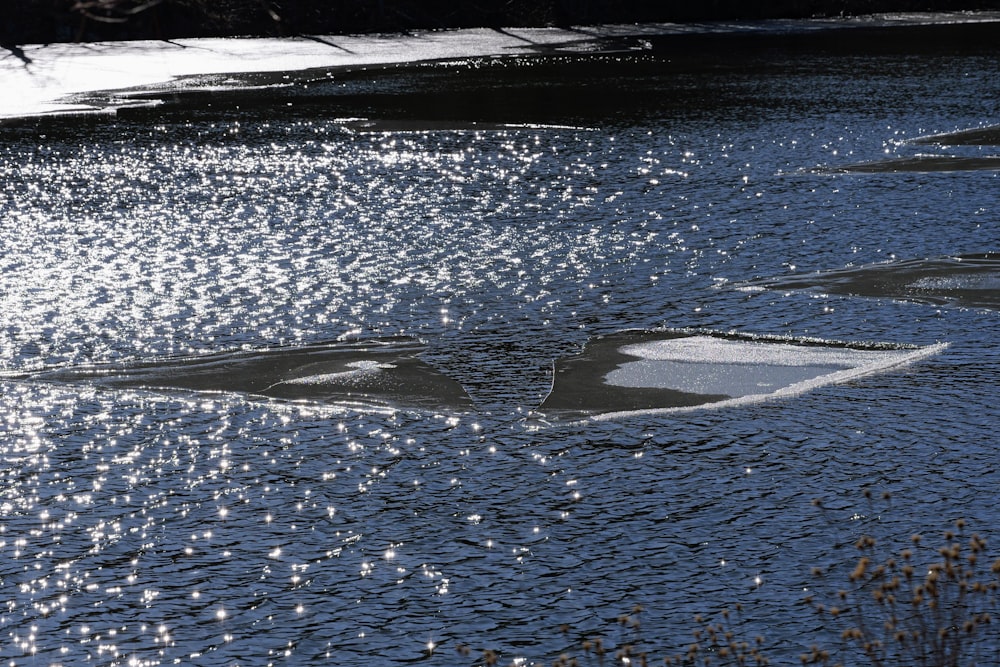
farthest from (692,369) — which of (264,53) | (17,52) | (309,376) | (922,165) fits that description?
(17,52)

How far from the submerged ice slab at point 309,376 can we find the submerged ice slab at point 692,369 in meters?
0.76

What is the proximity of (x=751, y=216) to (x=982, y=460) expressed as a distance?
668 centimetres

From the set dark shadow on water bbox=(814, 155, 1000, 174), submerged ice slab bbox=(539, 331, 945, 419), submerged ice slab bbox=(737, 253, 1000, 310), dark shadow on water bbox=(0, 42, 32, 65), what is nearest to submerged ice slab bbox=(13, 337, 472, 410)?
submerged ice slab bbox=(539, 331, 945, 419)

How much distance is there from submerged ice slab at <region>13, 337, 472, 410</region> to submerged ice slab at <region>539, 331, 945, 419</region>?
76 centimetres

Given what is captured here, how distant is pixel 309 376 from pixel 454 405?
1.08 m

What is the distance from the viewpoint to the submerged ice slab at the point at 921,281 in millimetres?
10625

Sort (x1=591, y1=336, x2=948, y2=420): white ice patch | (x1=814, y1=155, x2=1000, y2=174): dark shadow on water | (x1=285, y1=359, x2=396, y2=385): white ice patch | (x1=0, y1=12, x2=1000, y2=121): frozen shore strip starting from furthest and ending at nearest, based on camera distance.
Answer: (x1=0, y1=12, x2=1000, y2=121): frozen shore strip → (x1=814, y1=155, x2=1000, y2=174): dark shadow on water → (x1=285, y1=359, x2=396, y2=385): white ice patch → (x1=591, y1=336, x2=948, y2=420): white ice patch

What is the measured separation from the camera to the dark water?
5969 mm

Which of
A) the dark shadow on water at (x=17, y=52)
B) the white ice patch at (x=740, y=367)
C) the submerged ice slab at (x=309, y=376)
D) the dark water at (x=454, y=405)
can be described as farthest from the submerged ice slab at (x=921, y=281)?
the dark shadow on water at (x=17, y=52)

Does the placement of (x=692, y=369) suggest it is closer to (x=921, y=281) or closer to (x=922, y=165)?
(x=921, y=281)

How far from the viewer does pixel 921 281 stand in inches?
437

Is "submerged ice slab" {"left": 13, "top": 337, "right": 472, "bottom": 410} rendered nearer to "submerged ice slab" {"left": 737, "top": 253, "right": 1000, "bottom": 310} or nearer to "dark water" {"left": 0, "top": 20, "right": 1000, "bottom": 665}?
"dark water" {"left": 0, "top": 20, "right": 1000, "bottom": 665}

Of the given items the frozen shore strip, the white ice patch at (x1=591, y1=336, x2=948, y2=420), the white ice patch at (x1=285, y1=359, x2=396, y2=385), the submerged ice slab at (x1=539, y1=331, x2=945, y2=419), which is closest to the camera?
the submerged ice slab at (x1=539, y1=331, x2=945, y2=419)

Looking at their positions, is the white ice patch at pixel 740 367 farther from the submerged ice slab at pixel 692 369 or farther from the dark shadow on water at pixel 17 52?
the dark shadow on water at pixel 17 52
